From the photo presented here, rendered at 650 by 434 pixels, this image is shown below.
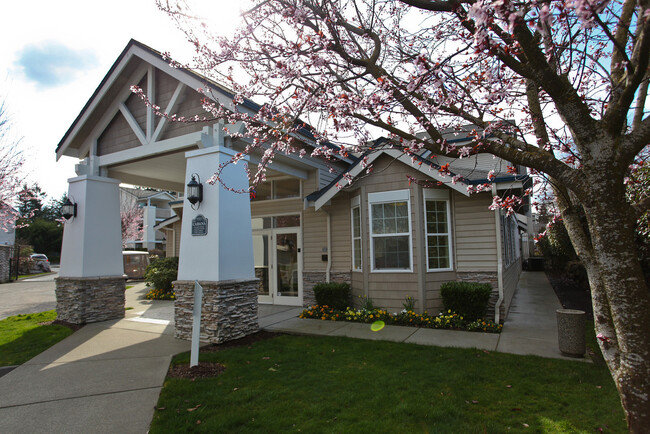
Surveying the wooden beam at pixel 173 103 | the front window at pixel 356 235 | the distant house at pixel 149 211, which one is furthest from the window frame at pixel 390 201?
the distant house at pixel 149 211

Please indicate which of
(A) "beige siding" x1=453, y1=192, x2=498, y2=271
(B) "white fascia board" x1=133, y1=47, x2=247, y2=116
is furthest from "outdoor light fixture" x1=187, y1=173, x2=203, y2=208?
(A) "beige siding" x1=453, y1=192, x2=498, y2=271

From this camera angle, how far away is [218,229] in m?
6.49

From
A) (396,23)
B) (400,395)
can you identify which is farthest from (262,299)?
(396,23)

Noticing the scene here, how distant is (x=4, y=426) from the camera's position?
3.55m

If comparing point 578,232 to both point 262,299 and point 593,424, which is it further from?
point 262,299

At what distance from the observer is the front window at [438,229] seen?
27.1ft

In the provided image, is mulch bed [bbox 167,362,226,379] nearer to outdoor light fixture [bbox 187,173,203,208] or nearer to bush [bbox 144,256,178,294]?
outdoor light fixture [bbox 187,173,203,208]

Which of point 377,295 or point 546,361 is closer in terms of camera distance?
point 546,361

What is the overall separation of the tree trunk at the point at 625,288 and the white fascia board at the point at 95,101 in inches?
354

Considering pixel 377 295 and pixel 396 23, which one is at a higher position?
pixel 396 23

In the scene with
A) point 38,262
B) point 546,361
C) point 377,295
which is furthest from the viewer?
point 38,262

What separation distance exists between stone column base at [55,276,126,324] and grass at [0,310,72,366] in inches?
19.0

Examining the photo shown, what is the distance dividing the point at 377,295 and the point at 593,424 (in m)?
5.25

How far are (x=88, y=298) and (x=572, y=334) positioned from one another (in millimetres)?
9573
